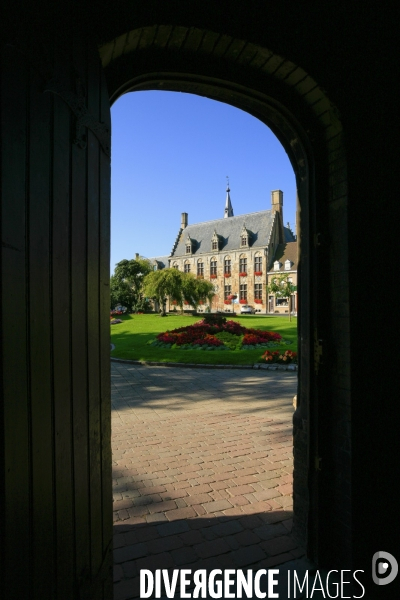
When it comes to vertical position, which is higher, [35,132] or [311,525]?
[35,132]

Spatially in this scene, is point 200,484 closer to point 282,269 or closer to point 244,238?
point 282,269

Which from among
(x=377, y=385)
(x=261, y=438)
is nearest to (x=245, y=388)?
(x=261, y=438)

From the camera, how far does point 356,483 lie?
8.29ft

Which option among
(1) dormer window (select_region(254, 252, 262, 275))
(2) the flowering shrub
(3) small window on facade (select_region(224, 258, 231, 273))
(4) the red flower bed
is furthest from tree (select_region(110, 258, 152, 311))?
(2) the flowering shrub

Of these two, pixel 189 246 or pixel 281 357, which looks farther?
pixel 189 246

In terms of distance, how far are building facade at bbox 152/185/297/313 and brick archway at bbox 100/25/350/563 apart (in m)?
44.2

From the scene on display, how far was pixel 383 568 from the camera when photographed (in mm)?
2512

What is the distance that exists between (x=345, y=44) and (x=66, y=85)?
6.70ft

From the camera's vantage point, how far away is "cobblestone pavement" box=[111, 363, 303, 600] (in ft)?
9.46

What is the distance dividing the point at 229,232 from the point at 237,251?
382 centimetres

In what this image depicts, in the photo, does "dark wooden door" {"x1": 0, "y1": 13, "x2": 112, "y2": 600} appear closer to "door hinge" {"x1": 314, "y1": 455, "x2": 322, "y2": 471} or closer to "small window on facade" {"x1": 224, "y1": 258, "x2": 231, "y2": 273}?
"door hinge" {"x1": 314, "y1": 455, "x2": 322, "y2": 471}

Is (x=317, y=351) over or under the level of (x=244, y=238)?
under

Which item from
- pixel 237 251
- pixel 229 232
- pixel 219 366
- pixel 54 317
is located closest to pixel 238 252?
pixel 237 251

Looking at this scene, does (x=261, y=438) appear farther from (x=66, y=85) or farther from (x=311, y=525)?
(x=66, y=85)
